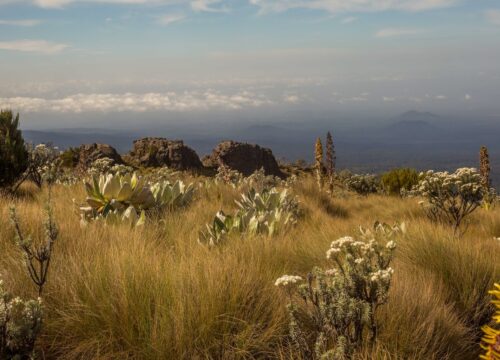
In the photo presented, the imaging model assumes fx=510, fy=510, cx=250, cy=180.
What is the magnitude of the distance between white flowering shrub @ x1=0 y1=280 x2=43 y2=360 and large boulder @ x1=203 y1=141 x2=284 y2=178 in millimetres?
32819

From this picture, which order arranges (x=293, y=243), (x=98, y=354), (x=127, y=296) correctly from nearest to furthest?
1. (x=98, y=354)
2. (x=127, y=296)
3. (x=293, y=243)

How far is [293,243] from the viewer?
18.8 ft

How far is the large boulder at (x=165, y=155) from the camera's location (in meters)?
32.4

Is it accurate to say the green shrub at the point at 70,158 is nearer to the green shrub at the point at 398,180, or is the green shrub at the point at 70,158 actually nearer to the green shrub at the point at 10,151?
the green shrub at the point at 398,180

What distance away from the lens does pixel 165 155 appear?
32781mm

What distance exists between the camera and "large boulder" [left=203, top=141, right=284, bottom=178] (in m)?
36.5

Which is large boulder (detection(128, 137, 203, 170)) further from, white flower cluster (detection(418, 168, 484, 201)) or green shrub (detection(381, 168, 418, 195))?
white flower cluster (detection(418, 168, 484, 201))

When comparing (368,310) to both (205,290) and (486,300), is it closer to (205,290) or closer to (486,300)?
(205,290)

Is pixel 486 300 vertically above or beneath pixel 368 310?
beneath

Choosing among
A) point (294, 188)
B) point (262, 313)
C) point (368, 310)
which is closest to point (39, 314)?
point (262, 313)

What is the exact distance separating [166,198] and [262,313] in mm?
4687

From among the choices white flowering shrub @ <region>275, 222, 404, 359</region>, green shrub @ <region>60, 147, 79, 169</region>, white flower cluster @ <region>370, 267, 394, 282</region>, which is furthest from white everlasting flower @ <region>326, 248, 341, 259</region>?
green shrub @ <region>60, 147, 79, 169</region>

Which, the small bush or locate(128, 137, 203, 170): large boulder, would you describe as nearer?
the small bush

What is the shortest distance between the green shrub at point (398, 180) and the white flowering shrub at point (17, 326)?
18403mm
